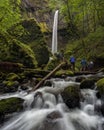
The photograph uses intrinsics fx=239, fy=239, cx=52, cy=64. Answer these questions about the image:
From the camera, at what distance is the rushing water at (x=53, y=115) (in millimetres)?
7945

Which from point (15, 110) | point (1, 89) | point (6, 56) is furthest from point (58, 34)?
point (15, 110)

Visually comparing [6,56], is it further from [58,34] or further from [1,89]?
[58,34]

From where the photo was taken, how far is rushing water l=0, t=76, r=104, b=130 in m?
7.95

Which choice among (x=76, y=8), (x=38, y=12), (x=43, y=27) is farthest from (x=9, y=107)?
(x=38, y=12)

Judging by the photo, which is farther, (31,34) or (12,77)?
(31,34)

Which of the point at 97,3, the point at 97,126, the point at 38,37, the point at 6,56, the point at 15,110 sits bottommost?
the point at 97,126

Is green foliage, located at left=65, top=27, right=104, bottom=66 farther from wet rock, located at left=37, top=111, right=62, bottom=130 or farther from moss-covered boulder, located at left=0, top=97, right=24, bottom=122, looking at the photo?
wet rock, located at left=37, top=111, right=62, bottom=130

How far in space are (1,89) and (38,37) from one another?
434 inches

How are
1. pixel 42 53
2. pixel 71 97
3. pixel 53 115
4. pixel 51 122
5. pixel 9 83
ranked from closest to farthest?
pixel 51 122, pixel 53 115, pixel 71 97, pixel 9 83, pixel 42 53

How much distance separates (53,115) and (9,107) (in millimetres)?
1657

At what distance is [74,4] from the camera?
2422 centimetres

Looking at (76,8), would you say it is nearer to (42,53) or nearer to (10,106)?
(42,53)

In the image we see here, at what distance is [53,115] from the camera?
8414 mm

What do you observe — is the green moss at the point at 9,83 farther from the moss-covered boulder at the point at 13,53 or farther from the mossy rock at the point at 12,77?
the moss-covered boulder at the point at 13,53
